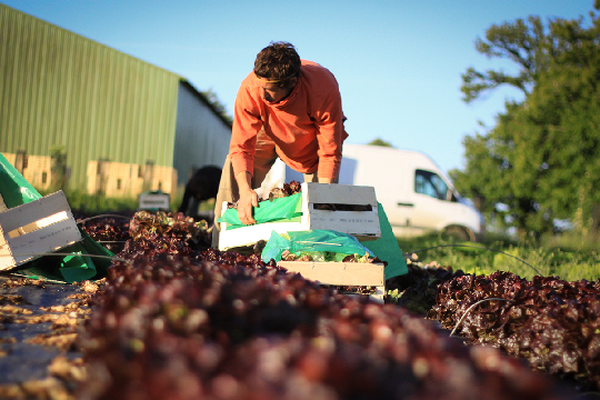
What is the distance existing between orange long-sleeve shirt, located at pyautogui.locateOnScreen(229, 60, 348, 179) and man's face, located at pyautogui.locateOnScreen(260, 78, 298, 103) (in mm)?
77

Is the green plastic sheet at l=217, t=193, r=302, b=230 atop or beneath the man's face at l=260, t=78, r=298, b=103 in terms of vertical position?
beneath

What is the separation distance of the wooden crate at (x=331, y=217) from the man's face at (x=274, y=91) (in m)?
0.82

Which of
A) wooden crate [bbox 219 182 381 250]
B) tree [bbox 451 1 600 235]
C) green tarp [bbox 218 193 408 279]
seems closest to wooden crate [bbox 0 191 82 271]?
A: green tarp [bbox 218 193 408 279]

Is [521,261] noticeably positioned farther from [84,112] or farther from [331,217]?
[84,112]

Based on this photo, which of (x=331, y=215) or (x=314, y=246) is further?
(x=331, y=215)

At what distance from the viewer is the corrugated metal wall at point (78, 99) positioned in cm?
1427

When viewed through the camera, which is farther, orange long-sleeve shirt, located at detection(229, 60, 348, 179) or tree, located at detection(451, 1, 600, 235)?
tree, located at detection(451, 1, 600, 235)

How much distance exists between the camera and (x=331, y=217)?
3.70 meters

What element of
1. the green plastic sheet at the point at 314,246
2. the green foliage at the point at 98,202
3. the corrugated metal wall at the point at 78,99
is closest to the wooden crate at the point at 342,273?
the green plastic sheet at the point at 314,246

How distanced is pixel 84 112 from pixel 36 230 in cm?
1329

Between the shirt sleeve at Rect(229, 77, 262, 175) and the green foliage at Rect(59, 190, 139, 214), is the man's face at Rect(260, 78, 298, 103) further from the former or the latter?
the green foliage at Rect(59, 190, 139, 214)

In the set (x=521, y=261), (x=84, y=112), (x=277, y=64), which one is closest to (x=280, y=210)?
(x=277, y=64)

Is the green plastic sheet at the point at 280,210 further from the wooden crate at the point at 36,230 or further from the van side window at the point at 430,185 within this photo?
the van side window at the point at 430,185

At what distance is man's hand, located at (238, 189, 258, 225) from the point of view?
13.1 feet
